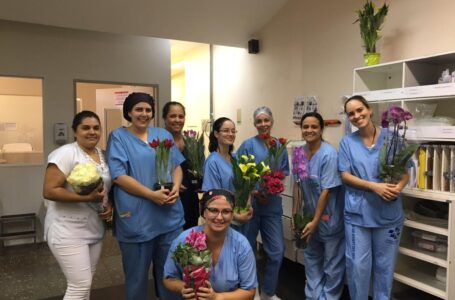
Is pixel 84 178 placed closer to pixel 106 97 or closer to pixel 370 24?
pixel 370 24

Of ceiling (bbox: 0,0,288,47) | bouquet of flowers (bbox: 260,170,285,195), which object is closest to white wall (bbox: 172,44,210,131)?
ceiling (bbox: 0,0,288,47)

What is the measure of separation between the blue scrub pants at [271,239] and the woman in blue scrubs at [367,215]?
0.49m

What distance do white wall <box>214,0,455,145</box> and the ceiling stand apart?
36 centimetres

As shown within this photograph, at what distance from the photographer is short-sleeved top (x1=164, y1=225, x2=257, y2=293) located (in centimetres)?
150

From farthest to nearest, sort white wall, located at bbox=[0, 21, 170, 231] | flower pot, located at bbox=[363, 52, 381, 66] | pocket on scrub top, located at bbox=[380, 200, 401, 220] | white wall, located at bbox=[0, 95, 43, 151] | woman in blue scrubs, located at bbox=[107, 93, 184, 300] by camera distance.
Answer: white wall, located at bbox=[0, 95, 43, 151], white wall, located at bbox=[0, 21, 170, 231], flower pot, located at bbox=[363, 52, 381, 66], pocket on scrub top, located at bbox=[380, 200, 401, 220], woman in blue scrubs, located at bbox=[107, 93, 184, 300]

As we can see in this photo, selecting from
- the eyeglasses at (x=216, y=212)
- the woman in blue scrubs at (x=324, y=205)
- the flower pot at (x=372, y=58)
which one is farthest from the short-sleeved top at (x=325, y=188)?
the eyeglasses at (x=216, y=212)

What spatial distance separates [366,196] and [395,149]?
0.31 meters

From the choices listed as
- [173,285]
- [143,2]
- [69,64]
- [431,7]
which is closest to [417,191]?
[431,7]

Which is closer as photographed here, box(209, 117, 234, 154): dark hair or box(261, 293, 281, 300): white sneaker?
box(209, 117, 234, 154): dark hair

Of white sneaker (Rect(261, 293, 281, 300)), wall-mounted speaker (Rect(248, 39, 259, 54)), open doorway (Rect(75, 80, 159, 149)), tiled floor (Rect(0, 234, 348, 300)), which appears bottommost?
tiled floor (Rect(0, 234, 348, 300))

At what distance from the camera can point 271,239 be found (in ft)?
8.00

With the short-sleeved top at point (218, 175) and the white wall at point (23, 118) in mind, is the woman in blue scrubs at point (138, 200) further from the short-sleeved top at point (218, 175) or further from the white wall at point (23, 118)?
the white wall at point (23, 118)

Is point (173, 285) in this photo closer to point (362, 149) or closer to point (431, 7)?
point (362, 149)

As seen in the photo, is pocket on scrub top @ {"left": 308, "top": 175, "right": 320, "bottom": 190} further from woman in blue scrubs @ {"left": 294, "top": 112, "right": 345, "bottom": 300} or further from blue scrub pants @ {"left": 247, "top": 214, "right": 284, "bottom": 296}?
blue scrub pants @ {"left": 247, "top": 214, "right": 284, "bottom": 296}
